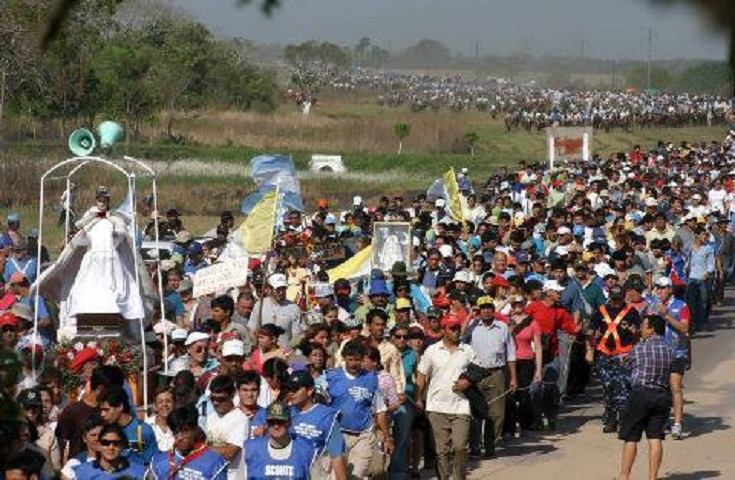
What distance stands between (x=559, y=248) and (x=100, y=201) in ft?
25.0

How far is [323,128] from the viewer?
229ft

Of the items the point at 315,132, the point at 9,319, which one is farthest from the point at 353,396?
the point at 315,132

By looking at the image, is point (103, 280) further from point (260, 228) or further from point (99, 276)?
point (260, 228)

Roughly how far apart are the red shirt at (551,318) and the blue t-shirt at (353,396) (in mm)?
4597

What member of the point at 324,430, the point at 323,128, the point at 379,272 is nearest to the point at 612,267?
the point at 379,272

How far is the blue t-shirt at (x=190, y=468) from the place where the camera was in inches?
324

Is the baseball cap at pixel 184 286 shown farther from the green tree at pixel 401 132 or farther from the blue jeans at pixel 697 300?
the green tree at pixel 401 132

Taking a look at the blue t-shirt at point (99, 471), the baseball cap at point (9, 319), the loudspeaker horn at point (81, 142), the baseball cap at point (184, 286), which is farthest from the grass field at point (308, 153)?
the blue t-shirt at point (99, 471)

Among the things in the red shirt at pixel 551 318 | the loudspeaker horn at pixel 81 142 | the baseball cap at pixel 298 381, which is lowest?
the red shirt at pixel 551 318

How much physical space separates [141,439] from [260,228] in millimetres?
7786

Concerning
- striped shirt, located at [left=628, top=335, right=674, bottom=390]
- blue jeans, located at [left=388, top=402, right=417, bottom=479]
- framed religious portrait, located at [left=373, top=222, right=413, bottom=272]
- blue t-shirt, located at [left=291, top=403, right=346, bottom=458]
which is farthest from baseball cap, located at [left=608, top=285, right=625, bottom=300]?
blue t-shirt, located at [left=291, top=403, right=346, bottom=458]

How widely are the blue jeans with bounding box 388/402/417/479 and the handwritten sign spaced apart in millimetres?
2743

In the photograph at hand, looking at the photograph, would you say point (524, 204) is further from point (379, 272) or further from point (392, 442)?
point (392, 442)

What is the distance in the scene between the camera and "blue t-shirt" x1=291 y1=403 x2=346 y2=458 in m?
9.50
